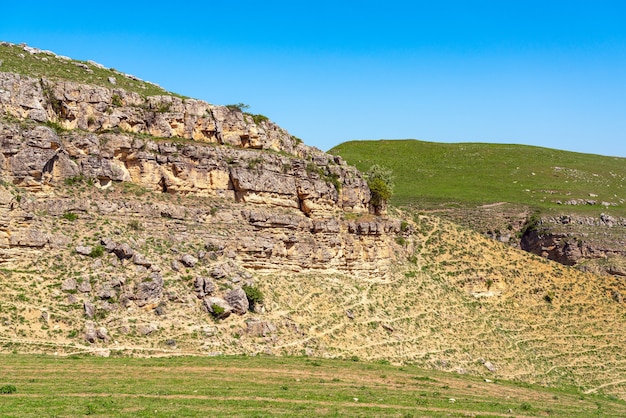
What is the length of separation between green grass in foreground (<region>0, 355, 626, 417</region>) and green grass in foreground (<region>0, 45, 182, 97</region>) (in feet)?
78.6

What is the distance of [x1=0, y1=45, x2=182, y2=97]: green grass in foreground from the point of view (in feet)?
175

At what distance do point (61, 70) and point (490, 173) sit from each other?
8715cm

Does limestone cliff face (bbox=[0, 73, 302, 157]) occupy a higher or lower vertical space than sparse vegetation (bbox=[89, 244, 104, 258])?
higher

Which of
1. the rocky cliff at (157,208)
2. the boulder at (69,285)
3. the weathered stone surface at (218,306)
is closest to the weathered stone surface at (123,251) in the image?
the rocky cliff at (157,208)

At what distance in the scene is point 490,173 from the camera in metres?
127

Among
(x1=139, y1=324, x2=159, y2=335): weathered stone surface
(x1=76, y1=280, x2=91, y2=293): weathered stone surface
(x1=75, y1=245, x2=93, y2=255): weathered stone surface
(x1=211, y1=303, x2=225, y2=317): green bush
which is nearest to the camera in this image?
(x1=139, y1=324, x2=159, y2=335): weathered stone surface

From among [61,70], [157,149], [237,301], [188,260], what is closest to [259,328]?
[237,301]

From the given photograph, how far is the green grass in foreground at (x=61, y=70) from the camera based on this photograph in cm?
5342

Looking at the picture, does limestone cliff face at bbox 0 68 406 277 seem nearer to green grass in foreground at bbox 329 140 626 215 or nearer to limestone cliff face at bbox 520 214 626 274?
limestone cliff face at bbox 520 214 626 274

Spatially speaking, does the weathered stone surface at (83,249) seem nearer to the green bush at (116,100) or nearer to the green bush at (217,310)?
the green bush at (217,310)

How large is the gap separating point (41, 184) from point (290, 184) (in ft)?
63.5

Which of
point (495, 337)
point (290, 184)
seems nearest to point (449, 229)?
point (495, 337)

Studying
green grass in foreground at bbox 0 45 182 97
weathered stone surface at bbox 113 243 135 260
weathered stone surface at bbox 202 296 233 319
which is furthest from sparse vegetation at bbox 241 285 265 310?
green grass in foreground at bbox 0 45 182 97

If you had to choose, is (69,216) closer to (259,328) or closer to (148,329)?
(148,329)
